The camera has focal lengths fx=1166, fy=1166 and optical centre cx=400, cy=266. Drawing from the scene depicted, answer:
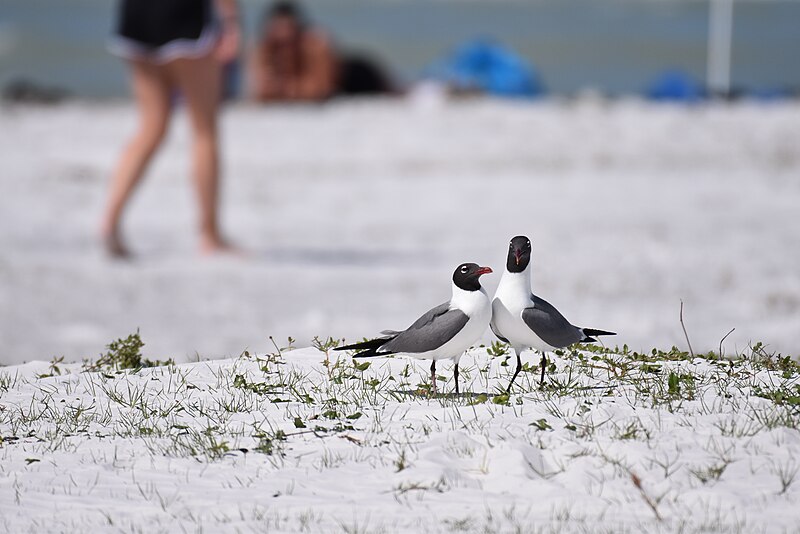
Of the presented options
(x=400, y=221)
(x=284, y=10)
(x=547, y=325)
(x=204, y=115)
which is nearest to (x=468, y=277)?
(x=547, y=325)

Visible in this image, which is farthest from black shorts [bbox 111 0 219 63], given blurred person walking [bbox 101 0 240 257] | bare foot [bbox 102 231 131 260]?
bare foot [bbox 102 231 131 260]

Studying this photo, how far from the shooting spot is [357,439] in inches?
138

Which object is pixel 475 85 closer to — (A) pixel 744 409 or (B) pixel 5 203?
(B) pixel 5 203

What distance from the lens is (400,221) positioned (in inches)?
395

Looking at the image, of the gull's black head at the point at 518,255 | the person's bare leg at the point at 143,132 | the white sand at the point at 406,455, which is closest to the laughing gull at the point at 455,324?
the gull's black head at the point at 518,255

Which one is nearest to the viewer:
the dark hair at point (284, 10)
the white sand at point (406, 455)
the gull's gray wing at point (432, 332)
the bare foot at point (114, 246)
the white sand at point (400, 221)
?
the white sand at point (406, 455)

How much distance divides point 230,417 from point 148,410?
0.31m

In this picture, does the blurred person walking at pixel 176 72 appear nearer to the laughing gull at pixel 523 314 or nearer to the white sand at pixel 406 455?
the white sand at pixel 406 455

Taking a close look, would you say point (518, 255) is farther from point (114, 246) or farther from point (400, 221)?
point (400, 221)

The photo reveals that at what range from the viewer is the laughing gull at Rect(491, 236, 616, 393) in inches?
140

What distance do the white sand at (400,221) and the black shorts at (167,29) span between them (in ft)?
4.78

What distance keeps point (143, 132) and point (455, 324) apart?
4.79 meters

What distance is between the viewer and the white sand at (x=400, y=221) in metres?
6.71

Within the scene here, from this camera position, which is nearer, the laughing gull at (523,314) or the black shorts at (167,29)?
the laughing gull at (523,314)
